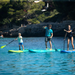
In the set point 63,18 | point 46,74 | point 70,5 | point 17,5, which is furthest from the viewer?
point 17,5

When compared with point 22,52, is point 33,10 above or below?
above

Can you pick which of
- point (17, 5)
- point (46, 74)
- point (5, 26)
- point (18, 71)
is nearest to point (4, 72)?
point (18, 71)

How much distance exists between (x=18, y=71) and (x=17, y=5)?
59.9m

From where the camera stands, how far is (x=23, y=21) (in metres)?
74.4

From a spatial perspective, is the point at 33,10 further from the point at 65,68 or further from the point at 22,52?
the point at 65,68

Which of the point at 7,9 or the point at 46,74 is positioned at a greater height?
the point at 7,9

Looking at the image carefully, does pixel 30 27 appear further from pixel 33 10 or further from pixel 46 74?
pixel 46 74

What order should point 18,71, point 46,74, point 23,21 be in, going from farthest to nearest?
point 23,21 < point 18,71 < point 46,74

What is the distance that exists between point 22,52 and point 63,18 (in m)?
47.2

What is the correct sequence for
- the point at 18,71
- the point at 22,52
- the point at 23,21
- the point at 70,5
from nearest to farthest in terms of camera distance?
1. the point at 18,71
2. the point at 22,52
3. the point at 70,5
4. the point at 23,21

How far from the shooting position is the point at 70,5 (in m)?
55.4

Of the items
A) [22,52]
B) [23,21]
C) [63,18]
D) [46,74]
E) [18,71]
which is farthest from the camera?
[23,21]

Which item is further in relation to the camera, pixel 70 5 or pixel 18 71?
pixel 70 5

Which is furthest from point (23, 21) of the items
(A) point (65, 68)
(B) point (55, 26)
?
(A) point (65, 68)
